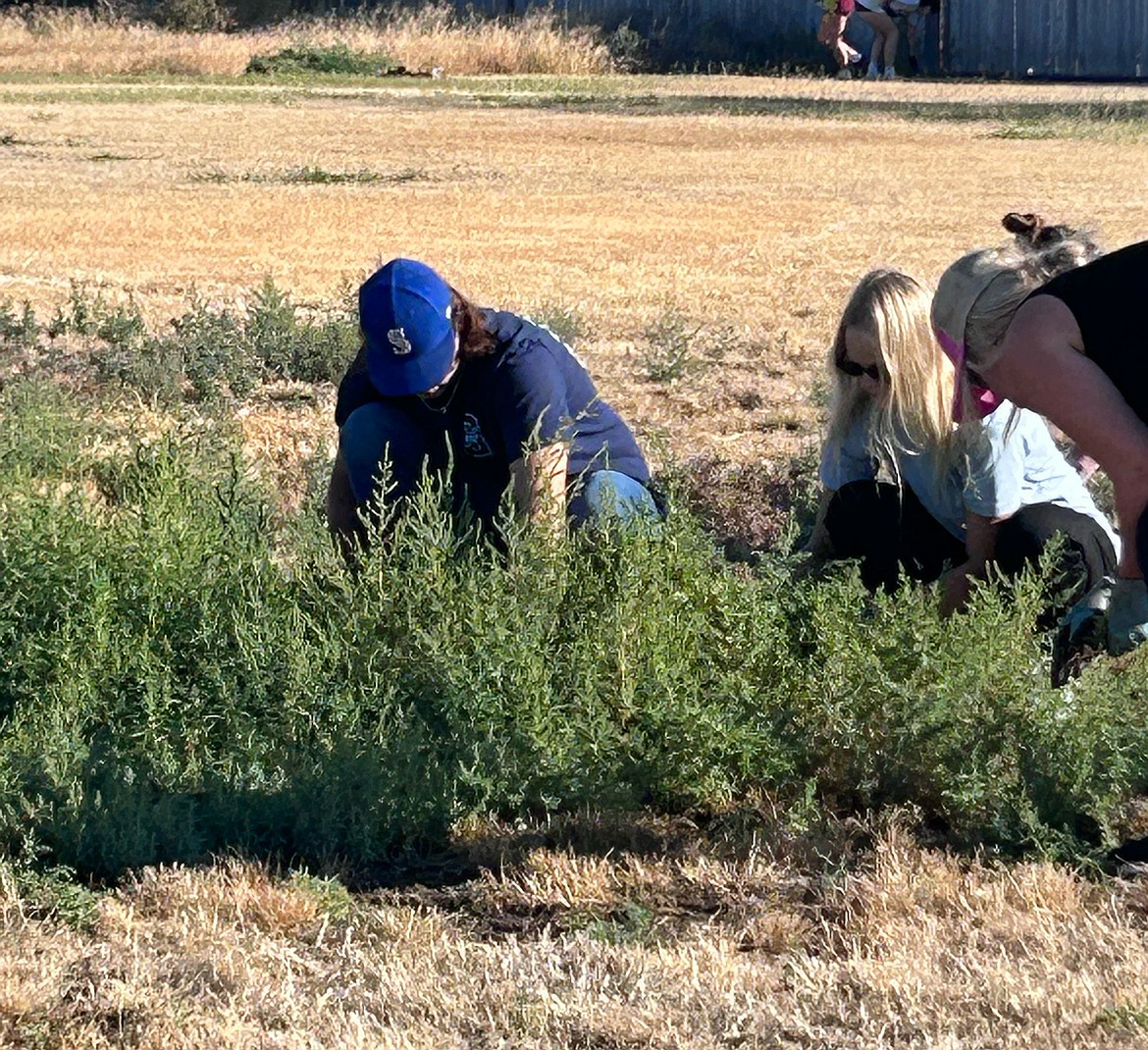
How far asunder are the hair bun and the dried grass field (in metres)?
0.99

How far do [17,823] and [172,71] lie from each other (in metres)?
26.7

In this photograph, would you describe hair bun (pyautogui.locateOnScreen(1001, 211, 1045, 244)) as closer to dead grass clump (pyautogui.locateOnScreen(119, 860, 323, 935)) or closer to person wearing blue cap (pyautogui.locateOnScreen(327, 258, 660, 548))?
person wearing blue cap (pyautogui.locateOnScreen(327, 258, 660, 548))

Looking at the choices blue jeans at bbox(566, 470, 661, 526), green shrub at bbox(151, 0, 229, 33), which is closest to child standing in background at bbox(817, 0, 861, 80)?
green shrub at bbox(151, 0, 229, 33)

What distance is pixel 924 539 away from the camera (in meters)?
5.03

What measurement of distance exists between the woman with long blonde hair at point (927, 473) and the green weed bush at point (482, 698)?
54 centimetres

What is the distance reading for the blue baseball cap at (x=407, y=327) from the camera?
15.0ft

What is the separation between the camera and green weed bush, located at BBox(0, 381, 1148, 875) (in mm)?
3803

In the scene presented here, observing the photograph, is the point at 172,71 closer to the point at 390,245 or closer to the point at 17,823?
the point at 390,245

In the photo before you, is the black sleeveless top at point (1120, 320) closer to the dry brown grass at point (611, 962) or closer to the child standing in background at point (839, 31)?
the dry brown grass at point (611, 962)

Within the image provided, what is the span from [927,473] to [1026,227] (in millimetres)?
667

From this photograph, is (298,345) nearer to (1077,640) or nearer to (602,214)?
(1077,640)

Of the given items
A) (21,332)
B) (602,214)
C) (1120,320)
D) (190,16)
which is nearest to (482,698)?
(1120,320)

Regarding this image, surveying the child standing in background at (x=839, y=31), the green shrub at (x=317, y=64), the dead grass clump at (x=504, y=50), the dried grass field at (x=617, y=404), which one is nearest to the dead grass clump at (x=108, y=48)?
the green shrub at (x=317, y=64)

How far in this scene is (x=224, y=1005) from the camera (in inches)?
124
